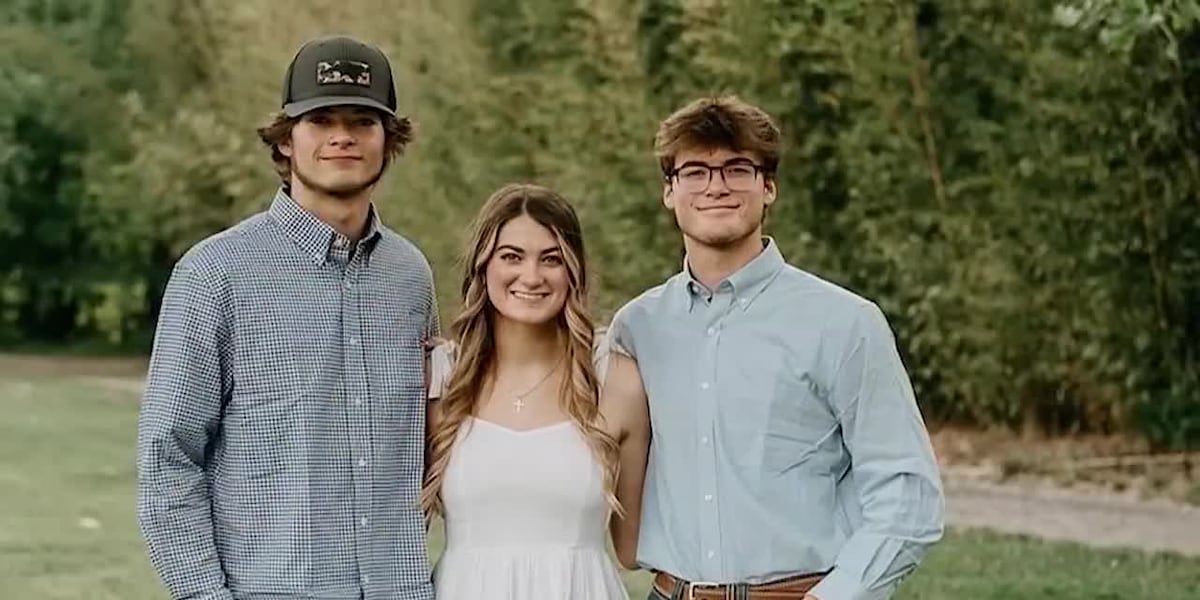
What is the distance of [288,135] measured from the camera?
302cm

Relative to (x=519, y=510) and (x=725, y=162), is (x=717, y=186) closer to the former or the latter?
(x=725, y=162)

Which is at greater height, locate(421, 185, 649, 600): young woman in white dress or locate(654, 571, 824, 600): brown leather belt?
locate(421, 185, 649, 600): young woman in white dress

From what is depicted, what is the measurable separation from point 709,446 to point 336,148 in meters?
0.77

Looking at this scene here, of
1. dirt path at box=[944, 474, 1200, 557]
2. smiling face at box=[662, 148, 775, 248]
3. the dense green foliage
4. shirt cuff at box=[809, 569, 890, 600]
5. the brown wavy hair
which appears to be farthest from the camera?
the dense green foliage

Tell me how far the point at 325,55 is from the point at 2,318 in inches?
965

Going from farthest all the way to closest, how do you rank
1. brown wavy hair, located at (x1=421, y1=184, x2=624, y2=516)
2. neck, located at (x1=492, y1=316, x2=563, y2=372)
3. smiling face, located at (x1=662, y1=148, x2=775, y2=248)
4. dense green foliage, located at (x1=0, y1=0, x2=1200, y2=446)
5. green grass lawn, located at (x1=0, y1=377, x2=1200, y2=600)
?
dense green foliage, located at (x1=0, y1=0, x2=1200, y2=446) < green grass lawn, located at (x1=0, y1=377, x2=1200, y2=600) < neck, located at (x1=492, y1=316, x2=563, y2=372) < brown wavy hair, located at (x1=421, y1=184, x2=624, y2=516) < smiling face, located at (x1=662, y1=148, x2=775, y2=248)

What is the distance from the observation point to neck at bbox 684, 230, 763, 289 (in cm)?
296

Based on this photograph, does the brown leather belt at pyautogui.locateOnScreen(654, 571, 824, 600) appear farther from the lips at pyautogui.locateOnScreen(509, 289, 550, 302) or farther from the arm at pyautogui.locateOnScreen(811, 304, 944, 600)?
the lips at pyautogui.locateOnScreen(509, 289, 550, 302)

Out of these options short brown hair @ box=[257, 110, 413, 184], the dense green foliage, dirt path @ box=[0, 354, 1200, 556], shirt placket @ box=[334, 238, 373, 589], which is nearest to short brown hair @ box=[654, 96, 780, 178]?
short brown hair @ box=[257, 110, 413, 184]

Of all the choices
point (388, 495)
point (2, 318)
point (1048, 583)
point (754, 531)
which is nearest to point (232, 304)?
point (388, 495)

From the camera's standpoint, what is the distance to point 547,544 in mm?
3129

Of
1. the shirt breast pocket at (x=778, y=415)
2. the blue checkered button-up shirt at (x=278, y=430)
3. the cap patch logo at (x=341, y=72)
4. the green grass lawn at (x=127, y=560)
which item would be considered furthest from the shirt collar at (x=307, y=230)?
the green grass lawn at (x=127, y=560)

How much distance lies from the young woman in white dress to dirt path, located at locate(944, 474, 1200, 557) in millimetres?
5476

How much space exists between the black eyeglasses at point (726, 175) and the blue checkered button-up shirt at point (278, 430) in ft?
1.82
